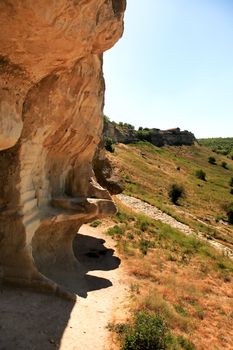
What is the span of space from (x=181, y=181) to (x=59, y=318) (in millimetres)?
51639

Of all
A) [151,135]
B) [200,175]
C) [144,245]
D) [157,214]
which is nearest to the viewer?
[144,245]

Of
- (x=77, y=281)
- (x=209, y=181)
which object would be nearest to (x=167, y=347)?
(x=77, y=281)

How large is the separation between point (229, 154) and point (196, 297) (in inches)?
3636

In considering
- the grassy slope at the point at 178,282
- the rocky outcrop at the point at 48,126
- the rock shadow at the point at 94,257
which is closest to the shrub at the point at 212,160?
the grassy slope at the point at 178,282

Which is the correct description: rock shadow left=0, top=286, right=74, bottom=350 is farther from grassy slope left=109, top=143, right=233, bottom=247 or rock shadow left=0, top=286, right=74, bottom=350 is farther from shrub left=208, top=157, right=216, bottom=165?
shrub left=208, top=157, right=216, bottom=165

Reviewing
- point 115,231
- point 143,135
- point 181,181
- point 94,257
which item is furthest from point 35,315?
point 143,135

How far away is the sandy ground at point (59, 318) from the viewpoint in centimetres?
827

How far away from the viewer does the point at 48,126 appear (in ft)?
35.6

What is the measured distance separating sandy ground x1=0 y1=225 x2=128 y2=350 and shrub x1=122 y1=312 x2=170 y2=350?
462 mm

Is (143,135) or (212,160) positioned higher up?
(143,135)

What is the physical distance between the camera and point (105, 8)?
8.21 m

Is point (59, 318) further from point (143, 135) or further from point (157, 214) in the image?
point (143, 135)

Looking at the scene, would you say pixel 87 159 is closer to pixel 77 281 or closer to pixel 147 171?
pixel 77 281

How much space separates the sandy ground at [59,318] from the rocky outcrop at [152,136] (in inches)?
2222
